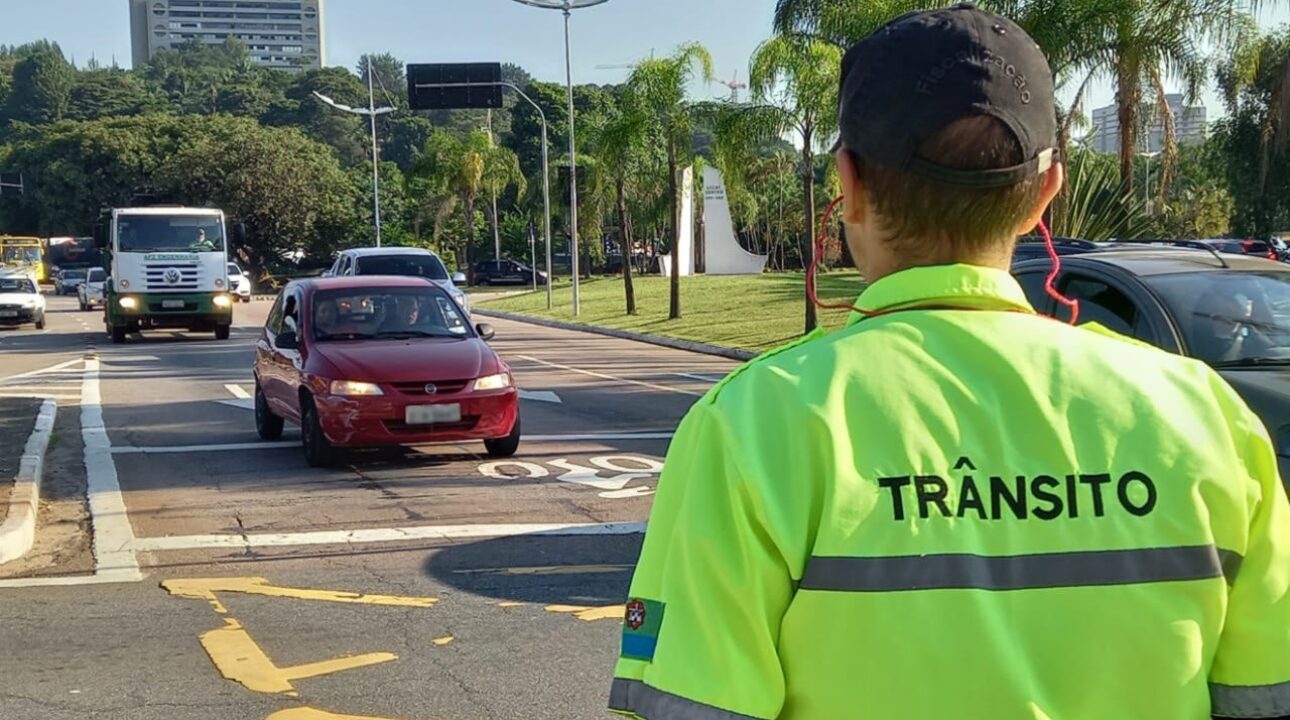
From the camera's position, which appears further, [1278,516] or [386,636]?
[386,636]

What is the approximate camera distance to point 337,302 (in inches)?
510

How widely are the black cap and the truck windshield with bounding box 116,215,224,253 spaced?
30.0 meters

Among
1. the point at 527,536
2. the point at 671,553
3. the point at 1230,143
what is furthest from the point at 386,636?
the point at 1230,143

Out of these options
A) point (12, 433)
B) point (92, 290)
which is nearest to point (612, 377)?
point (12, 433)

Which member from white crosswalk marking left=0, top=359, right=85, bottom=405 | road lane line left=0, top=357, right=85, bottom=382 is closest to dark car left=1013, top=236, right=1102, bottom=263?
white crosswalk marking left=0, top=359, right=85, bottom=405

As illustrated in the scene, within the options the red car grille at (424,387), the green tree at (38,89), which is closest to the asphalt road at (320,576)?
the red car grille at (424,387)

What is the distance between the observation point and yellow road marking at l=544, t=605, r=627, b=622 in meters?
6.73

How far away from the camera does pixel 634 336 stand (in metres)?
31.6

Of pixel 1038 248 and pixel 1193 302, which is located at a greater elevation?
pixel 1038 248

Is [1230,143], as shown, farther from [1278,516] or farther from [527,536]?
[1278,516]

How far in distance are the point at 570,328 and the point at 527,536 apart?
92.3ft

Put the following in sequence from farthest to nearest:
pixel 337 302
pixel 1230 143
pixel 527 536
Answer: pixel 1230 143, pixel 337 302, pixel 527 536

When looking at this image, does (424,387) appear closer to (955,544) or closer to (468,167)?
(955,544)

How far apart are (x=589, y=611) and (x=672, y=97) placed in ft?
93.9
